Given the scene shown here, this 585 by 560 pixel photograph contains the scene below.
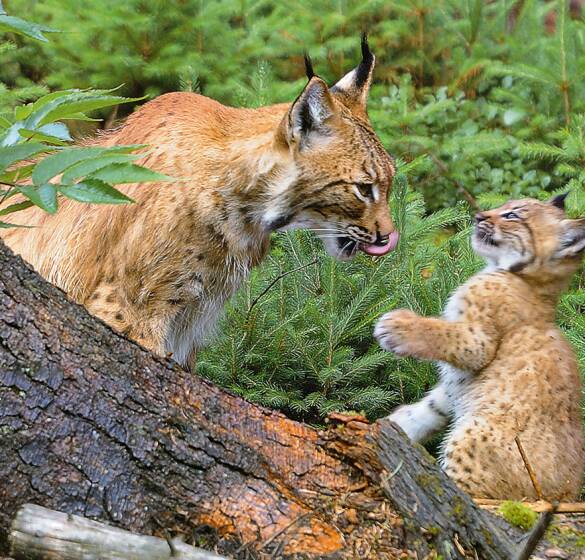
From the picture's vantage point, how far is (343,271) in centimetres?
521

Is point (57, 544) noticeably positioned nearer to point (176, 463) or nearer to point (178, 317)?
point (176, 463)

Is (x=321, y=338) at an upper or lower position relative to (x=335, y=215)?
lower

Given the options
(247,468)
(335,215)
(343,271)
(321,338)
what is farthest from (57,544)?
(343,271)

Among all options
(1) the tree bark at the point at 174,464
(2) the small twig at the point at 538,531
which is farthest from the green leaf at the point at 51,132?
(2) the small twig at the point at 538,531

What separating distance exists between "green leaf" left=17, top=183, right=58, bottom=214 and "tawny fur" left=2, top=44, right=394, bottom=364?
69.7 inches

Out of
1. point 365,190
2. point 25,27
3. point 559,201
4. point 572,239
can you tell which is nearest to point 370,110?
point 559,201

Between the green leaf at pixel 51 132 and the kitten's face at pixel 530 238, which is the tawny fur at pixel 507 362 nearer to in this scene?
the kitten's face at pixel 530 238

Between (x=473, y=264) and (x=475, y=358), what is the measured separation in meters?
1.19

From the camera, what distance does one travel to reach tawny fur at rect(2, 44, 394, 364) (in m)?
3.93

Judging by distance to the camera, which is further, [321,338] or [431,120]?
[431,120]

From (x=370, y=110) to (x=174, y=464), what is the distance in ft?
20.6

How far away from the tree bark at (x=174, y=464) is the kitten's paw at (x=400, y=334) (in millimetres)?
1661

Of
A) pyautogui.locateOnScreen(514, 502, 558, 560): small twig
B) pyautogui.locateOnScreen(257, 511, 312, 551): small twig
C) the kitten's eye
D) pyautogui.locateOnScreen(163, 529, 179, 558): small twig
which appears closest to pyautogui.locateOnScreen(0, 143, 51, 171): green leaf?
pyautogui.locateOnScreen(163, 529, 179, 558): small twig

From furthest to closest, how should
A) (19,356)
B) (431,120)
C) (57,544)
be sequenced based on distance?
(431,120)
(19,356)
(57,544)
